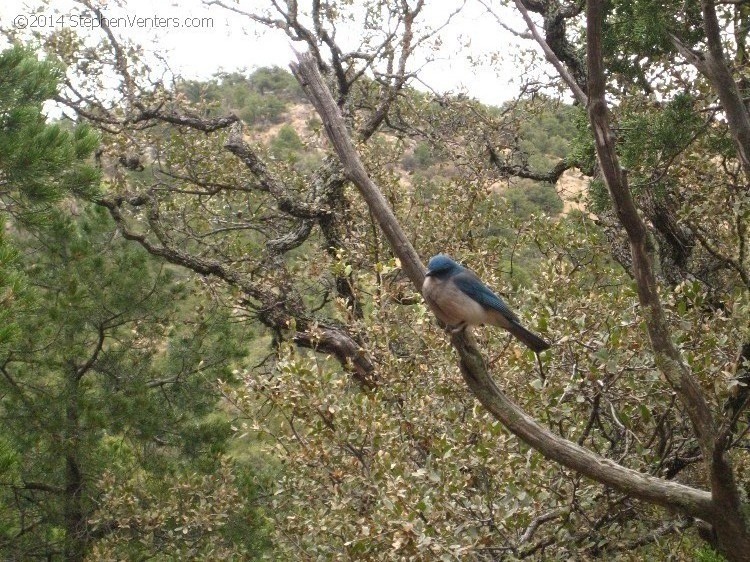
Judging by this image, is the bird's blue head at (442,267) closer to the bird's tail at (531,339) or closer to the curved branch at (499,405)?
the bird's tail at (531,339)

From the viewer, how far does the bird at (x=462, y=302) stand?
444cm

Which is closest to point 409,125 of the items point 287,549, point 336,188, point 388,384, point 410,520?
point 336,188

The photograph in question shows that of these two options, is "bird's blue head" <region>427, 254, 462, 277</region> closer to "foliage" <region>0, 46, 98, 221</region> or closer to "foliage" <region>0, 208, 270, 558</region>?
"foliage" <region>0, 46, 98, 221</region>

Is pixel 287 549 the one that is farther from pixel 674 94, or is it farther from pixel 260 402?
pixel 674 94

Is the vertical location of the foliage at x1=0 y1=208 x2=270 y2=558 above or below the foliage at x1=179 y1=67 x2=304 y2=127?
below

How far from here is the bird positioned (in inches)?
175

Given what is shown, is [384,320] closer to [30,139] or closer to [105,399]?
[30,139]

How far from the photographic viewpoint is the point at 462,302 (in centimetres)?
455

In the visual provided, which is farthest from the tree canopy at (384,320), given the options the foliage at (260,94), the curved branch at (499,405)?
the foliage at (260,94)

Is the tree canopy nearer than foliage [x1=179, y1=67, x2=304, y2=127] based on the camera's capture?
Yes

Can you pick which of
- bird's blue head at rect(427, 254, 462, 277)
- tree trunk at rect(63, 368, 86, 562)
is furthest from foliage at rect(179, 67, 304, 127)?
bird's blue head at rect(427, 254, 462, 277)

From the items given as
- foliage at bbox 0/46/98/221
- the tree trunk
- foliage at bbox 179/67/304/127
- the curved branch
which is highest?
foliage at bbox 179/67/304/127

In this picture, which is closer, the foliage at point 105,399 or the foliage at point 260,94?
the foliage at point 105,399

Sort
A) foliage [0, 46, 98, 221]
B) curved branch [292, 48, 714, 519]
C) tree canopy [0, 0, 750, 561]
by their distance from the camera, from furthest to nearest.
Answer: foliage [0, 46, 98, 221] < tree canopy [0, 0, 750, 561] < curved branch [292, 48, 714, 519]
